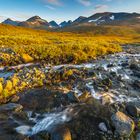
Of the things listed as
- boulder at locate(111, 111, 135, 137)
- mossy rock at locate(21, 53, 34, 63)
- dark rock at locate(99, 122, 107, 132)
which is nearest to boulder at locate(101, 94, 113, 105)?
boulder at locate(111, 111, 135, 137)

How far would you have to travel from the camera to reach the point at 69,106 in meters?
11.8

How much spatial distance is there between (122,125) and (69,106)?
10.4 ft

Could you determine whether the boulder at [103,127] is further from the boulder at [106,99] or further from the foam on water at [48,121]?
the boulder at [106,99]

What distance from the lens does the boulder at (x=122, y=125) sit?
9.20m

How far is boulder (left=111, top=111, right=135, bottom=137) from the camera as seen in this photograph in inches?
362

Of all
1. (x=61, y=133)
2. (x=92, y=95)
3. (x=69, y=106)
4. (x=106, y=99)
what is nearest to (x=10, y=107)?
(x=69, y=106)

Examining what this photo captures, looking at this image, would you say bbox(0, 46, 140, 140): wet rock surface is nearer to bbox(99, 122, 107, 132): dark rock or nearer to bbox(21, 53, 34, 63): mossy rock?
bbox(99, 122, 107, 132): dark rock

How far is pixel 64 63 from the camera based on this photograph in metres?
23.2

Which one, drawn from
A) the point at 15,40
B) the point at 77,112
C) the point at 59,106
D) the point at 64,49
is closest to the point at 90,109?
the point at 77,112

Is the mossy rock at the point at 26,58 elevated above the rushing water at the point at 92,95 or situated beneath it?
situated beneath

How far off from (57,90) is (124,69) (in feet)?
29.9

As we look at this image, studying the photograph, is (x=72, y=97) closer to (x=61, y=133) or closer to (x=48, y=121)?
(x=48, y=121)

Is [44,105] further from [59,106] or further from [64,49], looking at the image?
[64,49]

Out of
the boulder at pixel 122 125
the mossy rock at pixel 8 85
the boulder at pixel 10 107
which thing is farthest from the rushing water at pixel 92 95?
the mossy rock at pixel 8 85
